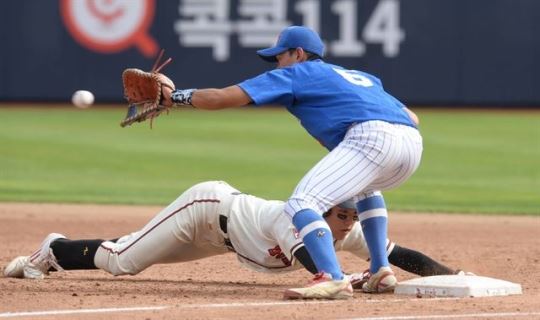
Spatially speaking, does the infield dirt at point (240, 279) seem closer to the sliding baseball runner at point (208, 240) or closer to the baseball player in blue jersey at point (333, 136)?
the sliding baseball runner at point (208, 240)

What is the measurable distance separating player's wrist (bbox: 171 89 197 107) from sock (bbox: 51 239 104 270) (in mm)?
901

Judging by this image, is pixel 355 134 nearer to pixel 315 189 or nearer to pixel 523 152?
pixel 315 189

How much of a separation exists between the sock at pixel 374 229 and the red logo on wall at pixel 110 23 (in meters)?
13.4

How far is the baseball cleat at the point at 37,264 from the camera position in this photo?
244 inches

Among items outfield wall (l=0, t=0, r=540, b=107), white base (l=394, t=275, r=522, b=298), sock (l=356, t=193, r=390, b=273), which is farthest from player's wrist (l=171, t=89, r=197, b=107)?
outfield wall (l=0, t=0, r=540, b=107)

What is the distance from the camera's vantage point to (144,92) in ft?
19.5

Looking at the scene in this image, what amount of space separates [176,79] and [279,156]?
5.44 m

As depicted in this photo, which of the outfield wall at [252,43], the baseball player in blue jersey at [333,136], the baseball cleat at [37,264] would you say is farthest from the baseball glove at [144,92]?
the outfield wall at [252,43]

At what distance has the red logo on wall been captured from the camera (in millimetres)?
19031

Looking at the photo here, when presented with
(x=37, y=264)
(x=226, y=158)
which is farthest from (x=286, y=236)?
(x=226, y=158)

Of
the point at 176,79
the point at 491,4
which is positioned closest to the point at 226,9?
the point at 176,79

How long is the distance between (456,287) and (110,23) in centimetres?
1422

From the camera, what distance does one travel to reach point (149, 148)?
14.7 m

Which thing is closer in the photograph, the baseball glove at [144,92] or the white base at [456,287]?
the white base at [456,287]
